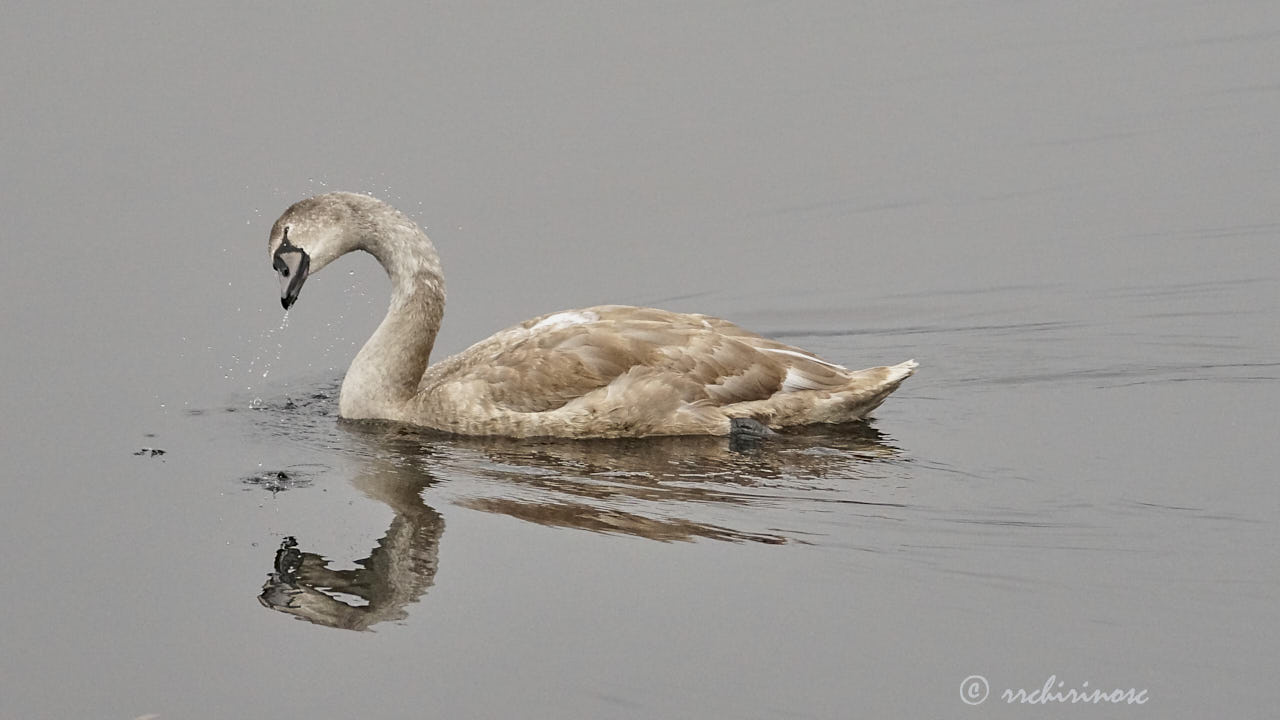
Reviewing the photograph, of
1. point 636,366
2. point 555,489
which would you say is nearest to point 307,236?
point 636,366

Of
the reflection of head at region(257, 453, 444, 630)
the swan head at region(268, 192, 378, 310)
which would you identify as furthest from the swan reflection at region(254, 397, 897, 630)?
the swan head at region(268, 192, 378, 310)

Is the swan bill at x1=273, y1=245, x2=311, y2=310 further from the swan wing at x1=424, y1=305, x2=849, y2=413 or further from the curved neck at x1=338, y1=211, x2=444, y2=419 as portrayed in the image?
the swan wing at x1=424, y1=305, x2=849, y2=413

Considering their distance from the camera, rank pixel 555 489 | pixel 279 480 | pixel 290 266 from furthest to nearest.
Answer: pixel 290 266
pixel 279 480
pixel 555 489

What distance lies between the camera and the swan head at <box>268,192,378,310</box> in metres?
12.2

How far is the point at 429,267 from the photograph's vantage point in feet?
41.2

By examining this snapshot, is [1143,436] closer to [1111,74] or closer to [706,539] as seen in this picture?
[706,539]

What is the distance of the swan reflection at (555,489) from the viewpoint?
30.1 ft

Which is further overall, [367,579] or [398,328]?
[398,328]

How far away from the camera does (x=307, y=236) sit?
40.2 ft

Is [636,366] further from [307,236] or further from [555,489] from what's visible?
[307,236]

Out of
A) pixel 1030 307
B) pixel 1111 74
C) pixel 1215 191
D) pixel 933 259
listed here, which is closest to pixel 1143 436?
pixel 1030 307

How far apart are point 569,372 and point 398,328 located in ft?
4.79

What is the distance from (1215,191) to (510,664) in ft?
→ 37.9

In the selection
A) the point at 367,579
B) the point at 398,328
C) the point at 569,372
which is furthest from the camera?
the point at 398,328
